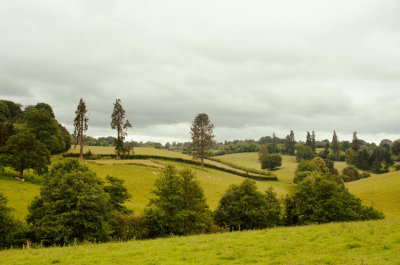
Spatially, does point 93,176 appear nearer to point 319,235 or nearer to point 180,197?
point 180,197

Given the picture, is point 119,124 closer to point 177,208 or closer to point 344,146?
point 177,208

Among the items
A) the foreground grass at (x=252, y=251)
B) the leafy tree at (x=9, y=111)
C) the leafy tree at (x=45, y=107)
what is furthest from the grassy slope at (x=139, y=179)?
the leafy tree at (x=9, y=111)

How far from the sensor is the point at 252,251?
16.9 metres

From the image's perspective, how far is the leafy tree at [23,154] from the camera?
141 ft

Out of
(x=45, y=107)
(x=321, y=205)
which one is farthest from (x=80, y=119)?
(x=321, y=205)

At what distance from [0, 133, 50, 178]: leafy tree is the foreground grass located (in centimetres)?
3054

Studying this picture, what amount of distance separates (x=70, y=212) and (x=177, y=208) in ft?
38.6

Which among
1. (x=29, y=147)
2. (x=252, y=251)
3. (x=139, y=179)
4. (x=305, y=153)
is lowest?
(x=139, y=179)

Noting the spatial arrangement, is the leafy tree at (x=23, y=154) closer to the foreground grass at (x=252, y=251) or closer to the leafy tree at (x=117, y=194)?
the leafy tree at (x=117, y=194)

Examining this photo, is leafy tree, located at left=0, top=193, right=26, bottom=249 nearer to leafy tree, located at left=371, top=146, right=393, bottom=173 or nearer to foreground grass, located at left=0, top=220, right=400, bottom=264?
foreground grass, located at left=0, top=220, right=400, bottom=264

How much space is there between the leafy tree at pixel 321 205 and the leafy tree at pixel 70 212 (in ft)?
93.3

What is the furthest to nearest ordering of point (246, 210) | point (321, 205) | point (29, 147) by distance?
point (29, 147), point (321, 205), point (246, 210)

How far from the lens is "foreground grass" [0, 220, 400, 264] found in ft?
48.5

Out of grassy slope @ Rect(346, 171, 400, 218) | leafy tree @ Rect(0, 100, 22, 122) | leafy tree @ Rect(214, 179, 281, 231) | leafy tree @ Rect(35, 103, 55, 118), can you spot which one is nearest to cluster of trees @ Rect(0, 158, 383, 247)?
leafy tree @ Rect(214, 179, 281, 231)
